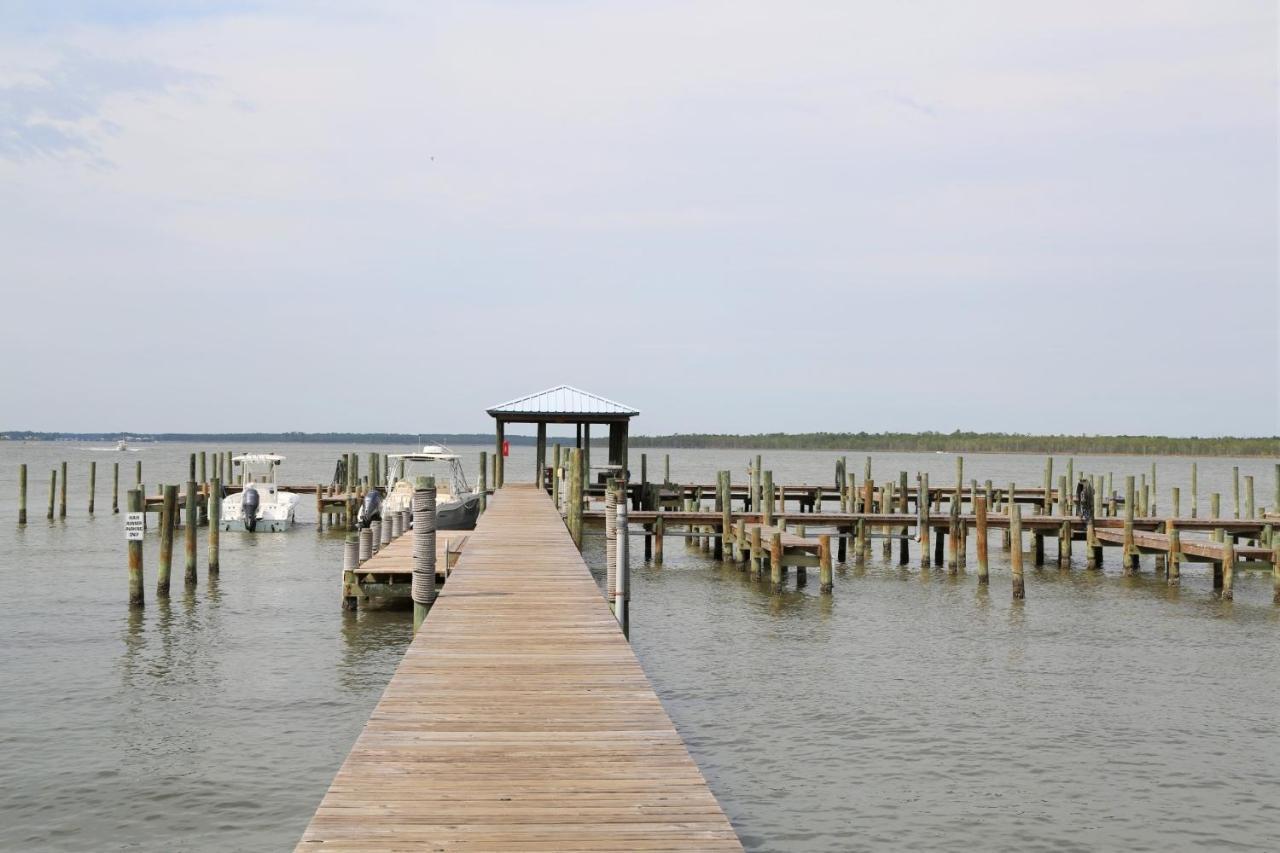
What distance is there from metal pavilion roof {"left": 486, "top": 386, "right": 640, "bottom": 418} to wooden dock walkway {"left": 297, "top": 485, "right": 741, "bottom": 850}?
70.5 feet

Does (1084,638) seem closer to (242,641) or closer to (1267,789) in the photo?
(1267,789)

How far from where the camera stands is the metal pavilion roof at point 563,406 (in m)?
33.3

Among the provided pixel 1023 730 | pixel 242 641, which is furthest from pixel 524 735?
pixel 242 641

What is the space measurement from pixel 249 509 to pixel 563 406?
37.9 ft

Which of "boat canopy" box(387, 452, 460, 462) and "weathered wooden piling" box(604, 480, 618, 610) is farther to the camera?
"boat canopy" box(387, 452, 460, 462)

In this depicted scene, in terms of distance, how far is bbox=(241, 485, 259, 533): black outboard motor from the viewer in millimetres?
37219

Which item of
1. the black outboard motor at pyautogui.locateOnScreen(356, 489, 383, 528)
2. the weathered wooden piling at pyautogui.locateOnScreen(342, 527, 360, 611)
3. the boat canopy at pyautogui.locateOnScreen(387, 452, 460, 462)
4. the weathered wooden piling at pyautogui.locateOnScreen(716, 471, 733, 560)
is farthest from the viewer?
the boat canopy at pyautogui.locateOnScreen(387, 452, 460, 462)

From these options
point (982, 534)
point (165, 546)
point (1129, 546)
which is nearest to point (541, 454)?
point (165, 546)

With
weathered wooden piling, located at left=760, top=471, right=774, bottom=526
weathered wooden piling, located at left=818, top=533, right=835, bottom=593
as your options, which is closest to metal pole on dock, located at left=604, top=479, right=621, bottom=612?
weathered wooden piling, located at left=818, top=533, right=835, bottom=593

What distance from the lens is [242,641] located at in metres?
17.4

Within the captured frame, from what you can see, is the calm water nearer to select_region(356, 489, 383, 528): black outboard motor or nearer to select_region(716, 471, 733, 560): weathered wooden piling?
select_region(716, 471, 733, 560): weathered wooden piling

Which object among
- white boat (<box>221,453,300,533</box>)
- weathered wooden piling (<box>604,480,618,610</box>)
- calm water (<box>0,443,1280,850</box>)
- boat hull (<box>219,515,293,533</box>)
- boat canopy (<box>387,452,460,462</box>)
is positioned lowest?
calm water (<box>0,443,1280,850</box>)

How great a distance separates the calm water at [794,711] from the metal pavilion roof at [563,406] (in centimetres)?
1054

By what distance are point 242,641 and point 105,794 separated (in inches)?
287
